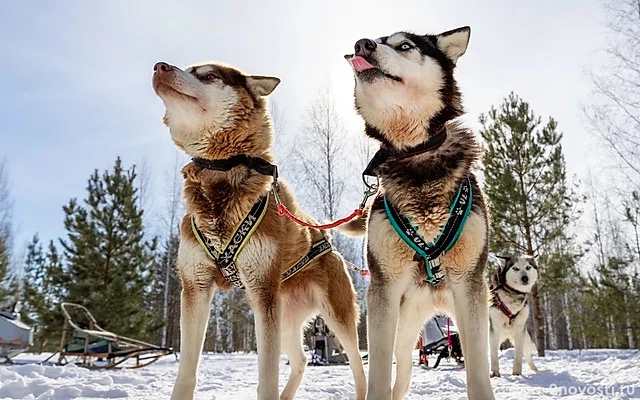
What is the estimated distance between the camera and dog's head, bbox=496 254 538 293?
9844 millimetres

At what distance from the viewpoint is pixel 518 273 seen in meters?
9.97

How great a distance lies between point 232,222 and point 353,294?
4.49ft

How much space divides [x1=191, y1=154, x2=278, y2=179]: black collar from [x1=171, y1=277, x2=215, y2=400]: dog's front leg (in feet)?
2.55

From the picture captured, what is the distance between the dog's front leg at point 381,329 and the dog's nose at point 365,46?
3.76 ft

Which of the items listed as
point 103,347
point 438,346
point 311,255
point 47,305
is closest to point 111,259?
point 47,305

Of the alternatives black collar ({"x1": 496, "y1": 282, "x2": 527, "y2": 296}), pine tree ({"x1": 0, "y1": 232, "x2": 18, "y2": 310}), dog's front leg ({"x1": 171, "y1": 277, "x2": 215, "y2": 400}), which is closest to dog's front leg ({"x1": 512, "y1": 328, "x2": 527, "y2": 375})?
black collar ({"x1": 496, "y1": 282, "x2": 527, "y2": 296})

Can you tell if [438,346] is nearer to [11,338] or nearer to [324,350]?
[324,350]

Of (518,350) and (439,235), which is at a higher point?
(439,235)

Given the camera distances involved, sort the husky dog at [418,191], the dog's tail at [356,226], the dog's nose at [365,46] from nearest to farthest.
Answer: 1. the husky dog at [418,191]
2. the dog's nose at [365,46]
3. the dog's tail at [356,226]

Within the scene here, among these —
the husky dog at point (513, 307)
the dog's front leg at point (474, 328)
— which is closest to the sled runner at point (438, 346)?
the husky dog at point (513, 307)

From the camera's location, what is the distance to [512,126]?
18.8 metres

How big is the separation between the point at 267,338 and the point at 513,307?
798 cm

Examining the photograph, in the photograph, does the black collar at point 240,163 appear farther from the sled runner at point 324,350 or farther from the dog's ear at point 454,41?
the sled runner at point 324,350

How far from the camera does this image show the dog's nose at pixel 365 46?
8.30 ft
